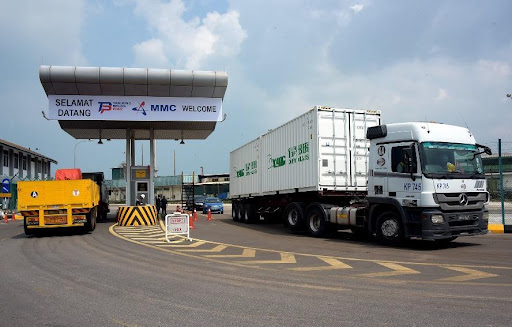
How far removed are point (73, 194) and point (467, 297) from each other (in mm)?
13907

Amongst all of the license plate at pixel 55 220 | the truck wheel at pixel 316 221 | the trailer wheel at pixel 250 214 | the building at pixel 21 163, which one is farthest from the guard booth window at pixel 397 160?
the building at pixel 21 163

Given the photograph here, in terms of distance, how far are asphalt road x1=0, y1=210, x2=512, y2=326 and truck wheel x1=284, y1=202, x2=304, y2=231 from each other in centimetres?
385

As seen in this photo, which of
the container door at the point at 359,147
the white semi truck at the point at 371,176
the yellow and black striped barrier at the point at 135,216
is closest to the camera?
the white semi truck at the point at 371,176

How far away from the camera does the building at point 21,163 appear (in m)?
50.2

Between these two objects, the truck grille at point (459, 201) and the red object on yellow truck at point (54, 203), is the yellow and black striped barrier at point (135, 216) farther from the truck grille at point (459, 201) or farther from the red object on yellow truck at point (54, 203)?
the truck grille at point (459, 201)

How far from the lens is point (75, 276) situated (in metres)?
8.03

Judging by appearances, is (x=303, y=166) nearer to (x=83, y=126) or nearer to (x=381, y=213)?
(x=381, y=213)

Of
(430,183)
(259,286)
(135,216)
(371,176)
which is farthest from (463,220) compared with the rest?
(135,216)

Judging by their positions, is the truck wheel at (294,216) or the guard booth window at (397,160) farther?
the truck wheel at (294,216)

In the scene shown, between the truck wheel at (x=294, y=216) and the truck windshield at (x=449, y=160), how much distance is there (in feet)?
19.2

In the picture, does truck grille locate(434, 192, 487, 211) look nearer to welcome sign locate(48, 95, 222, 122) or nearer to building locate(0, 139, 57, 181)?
welcome sign locate(48, 95, 222, 122)

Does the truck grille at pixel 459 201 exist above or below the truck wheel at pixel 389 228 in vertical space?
above

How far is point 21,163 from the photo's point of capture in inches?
2233

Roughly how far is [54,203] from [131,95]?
1035 cm
